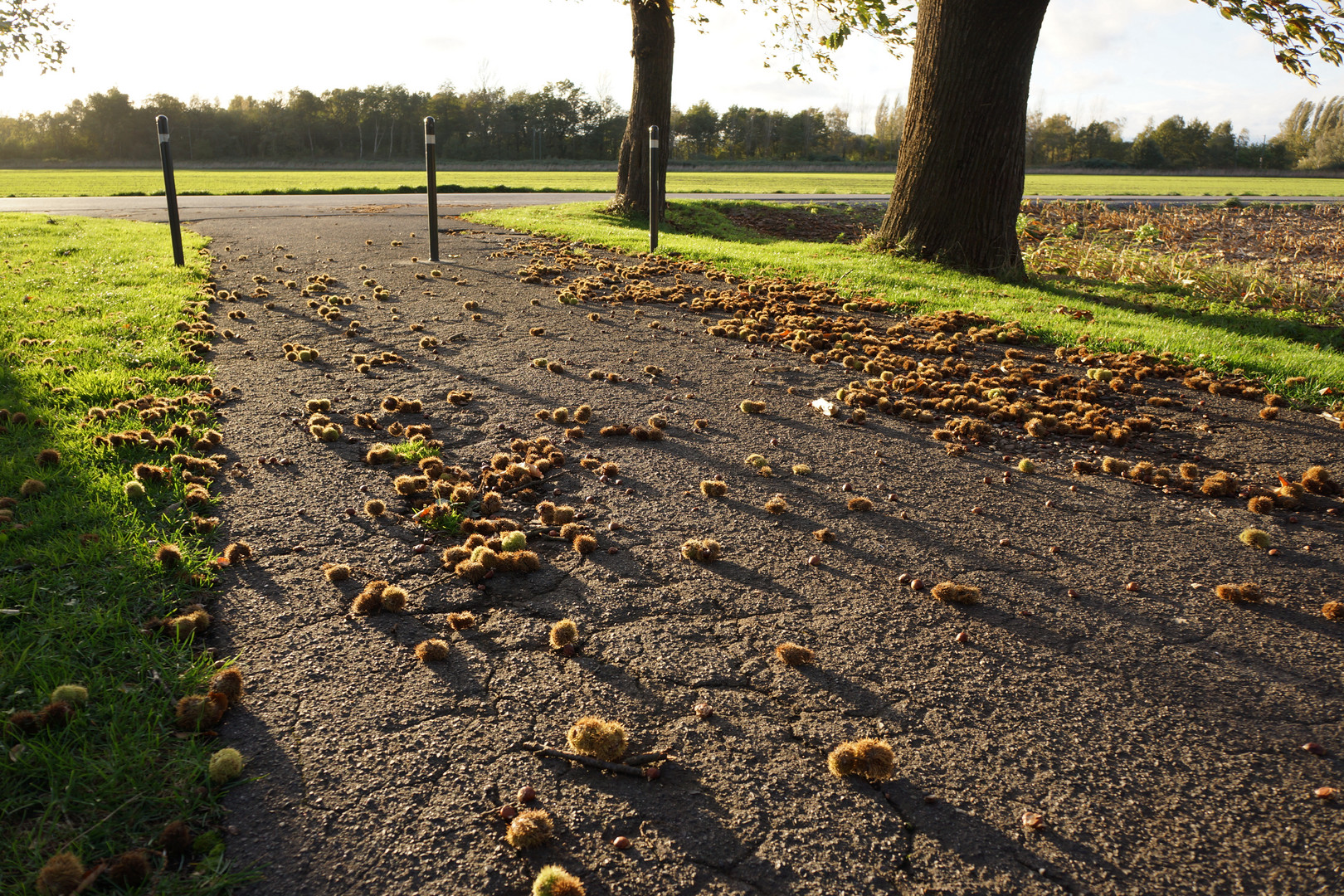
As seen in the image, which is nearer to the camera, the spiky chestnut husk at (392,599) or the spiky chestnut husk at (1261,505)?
the spiky chestnut husk at (392,599)

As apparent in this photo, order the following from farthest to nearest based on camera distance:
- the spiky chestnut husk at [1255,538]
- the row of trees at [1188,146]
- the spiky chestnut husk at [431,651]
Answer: the row of trees at [1188,146]
the spiky chestnut husk at [1255,538]
the spiky chestnut husk at [431,651]

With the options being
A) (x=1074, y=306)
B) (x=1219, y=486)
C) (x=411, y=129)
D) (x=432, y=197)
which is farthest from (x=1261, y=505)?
(x=411, y=129)

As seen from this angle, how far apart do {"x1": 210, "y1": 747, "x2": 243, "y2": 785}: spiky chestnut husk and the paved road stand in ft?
56.6

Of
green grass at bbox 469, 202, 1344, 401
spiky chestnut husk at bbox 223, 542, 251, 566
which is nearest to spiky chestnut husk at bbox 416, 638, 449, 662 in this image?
spiky chestnut husk at bbox 223, 542, 251, 566

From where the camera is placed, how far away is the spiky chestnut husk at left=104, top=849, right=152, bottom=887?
1.58 m

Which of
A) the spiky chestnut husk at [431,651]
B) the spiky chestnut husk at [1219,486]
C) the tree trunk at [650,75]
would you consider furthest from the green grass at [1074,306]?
the spiky chestnut husk at [431,651]

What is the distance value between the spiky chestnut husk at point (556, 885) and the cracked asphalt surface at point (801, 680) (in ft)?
0.26

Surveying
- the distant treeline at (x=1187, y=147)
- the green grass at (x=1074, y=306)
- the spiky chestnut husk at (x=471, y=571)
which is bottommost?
the spiky chestnut husk at (x=471, y=571)

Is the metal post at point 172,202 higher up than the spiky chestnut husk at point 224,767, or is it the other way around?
the metal post at point 172,202

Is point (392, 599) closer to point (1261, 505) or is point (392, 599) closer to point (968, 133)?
point (1261, 505)

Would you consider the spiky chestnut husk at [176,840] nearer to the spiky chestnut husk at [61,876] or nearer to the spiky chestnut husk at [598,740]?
the spiky chestnut husk at [61,876]

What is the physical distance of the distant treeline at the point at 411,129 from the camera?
6319 cm

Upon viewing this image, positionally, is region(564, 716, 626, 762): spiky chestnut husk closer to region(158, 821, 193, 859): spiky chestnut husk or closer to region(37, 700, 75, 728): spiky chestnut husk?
region(158, 821, 193, 859): spiky chestnut husk

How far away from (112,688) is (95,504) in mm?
1440
